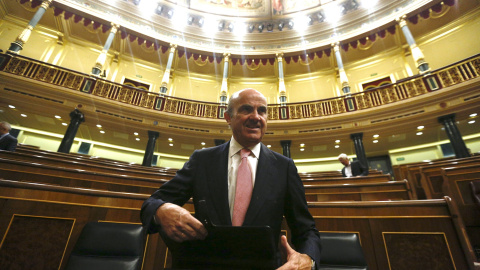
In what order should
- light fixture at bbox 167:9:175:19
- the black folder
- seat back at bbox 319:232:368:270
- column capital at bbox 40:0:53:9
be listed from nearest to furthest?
the black folder → seat back at bbox 319:232:368:270 → column capital at bbox 40:0:53:9 → light fixture at bbox 167:9:175:19

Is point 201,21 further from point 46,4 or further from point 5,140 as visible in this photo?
point 5,140

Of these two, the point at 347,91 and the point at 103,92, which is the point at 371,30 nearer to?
the point at 347,91

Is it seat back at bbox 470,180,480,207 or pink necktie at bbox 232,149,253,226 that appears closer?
pink necktie at bbox 232,149,253,226

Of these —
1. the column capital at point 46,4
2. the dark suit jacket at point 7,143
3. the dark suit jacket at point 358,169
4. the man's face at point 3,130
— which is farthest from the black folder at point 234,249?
the column capital at point 46,4

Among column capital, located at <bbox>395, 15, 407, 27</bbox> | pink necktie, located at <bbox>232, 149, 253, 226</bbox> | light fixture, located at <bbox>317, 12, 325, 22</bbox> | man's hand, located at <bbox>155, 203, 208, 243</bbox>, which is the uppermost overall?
light fixture, located at <bbox>317, 12, 325, 22</bbox>

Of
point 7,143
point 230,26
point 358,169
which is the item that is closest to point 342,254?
point 358,169

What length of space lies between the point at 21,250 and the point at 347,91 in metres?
9.24

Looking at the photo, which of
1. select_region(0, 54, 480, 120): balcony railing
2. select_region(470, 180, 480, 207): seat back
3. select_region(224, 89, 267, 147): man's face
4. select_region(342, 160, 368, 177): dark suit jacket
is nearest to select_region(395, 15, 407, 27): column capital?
select_region(0, 54, 480, 120): balcony railing

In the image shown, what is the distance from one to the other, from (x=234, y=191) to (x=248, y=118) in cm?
35

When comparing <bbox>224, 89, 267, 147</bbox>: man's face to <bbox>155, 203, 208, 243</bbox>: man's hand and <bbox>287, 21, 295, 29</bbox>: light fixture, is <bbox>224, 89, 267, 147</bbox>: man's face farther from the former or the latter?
<bbox>287, 21, 295, 29</bbox>: light fixture

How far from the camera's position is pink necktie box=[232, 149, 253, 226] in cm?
85

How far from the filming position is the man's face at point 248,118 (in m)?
1.02

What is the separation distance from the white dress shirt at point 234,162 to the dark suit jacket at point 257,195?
0.9 inches

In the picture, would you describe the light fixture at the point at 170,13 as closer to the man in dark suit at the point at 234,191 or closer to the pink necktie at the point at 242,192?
the man in dark suit at the point at 234,191
